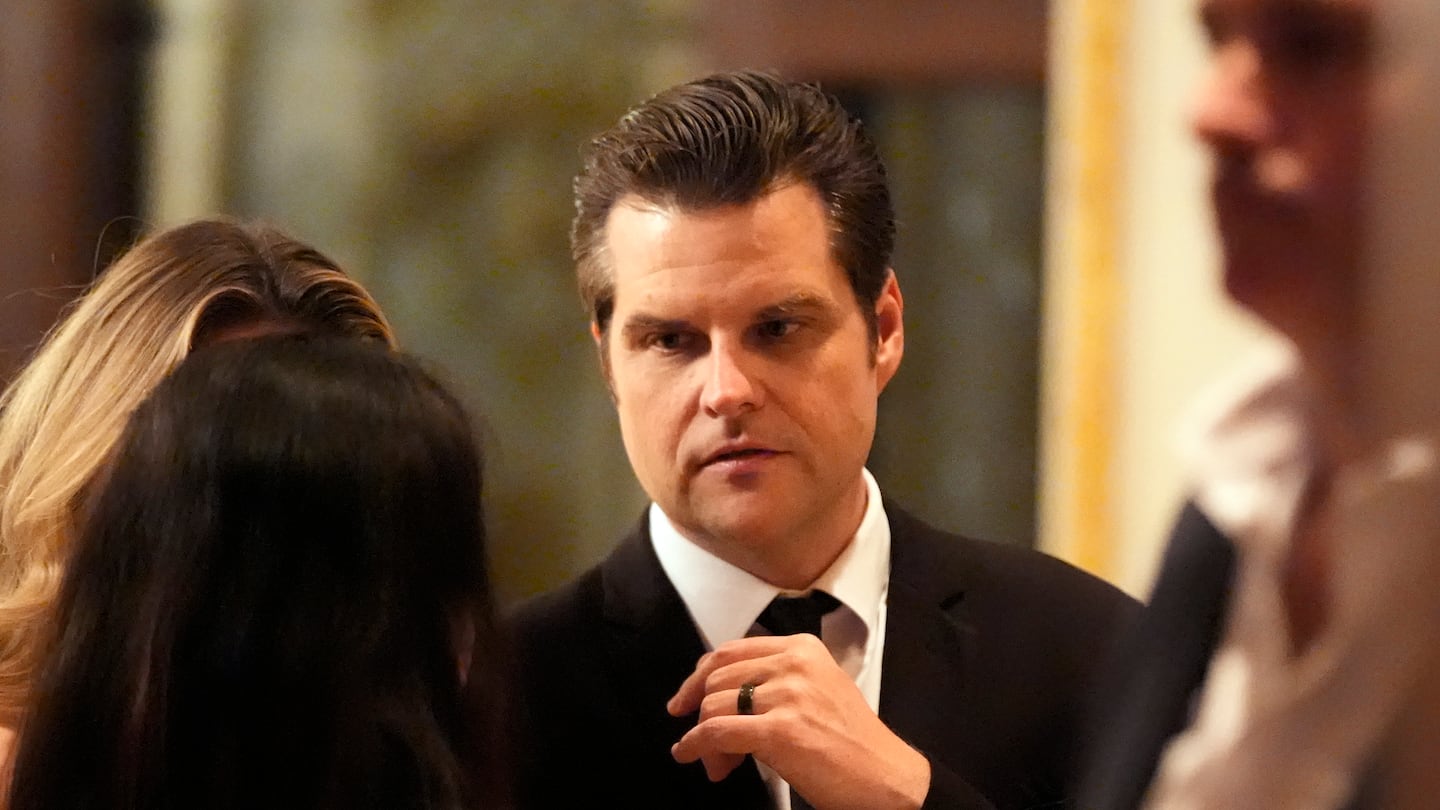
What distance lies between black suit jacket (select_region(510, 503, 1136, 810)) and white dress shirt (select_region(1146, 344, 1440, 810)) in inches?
26.8

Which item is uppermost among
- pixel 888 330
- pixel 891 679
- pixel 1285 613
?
pixel 1285 613

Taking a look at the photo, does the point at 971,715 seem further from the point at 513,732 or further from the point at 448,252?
the point at 448,252

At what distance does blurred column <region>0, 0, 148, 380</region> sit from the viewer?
330 cm

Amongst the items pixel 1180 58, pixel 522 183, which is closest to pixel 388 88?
pixel 522 183

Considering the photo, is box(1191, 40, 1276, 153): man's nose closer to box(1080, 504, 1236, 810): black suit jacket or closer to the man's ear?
box(1080, 504, 1236, 810): black suit jacket

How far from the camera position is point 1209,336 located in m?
0.70

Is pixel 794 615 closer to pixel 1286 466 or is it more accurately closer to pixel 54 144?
pixel 1286 466

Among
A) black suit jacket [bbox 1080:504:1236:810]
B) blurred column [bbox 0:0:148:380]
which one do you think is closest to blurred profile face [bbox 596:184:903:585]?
black suit jacket [bbox 1080:504:1236:810]

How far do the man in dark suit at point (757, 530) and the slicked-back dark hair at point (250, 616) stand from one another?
291mm

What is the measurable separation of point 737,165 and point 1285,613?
0.84 m

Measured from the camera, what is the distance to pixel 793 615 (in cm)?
146

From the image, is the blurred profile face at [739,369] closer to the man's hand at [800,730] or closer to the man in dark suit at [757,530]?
the man in dark suit at [757,530]

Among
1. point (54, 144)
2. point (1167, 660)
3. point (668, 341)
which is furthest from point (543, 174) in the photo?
point (1167, 660)

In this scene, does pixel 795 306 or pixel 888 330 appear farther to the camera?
pixel 888 330
